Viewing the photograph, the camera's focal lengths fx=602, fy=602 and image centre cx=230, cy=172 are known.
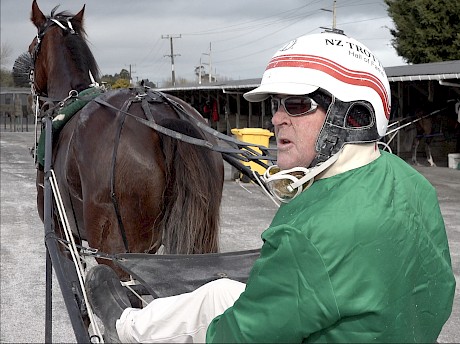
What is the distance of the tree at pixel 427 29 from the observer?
2477 cm

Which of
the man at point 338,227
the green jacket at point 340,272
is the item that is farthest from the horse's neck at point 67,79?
the green jacket at point 340,272

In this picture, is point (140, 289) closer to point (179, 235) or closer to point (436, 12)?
point (179, 235)

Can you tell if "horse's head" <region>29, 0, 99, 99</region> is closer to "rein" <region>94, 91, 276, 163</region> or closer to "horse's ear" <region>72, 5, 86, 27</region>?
"horse's ear" <region>72, 5, 86, 27</region>

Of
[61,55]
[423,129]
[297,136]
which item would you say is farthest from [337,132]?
[423,129]

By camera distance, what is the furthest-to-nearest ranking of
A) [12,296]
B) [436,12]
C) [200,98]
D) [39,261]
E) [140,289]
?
[200,98] → [436,12] → [39,261] → [12,296] → [140,289]

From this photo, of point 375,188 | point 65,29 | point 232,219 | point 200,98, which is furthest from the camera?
point 200,98

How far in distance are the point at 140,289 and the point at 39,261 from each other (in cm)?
372

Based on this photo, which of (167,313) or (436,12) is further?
(436,12)

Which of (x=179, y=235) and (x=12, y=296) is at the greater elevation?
(x=179, y=235)

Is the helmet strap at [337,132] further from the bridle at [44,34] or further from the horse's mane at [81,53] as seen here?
the horse's mane at [81,53]

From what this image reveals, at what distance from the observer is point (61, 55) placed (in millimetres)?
4938

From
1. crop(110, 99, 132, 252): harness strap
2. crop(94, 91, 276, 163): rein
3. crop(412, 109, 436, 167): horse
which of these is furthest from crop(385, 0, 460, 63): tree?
crop(110, 99, 132, 252): harness strap

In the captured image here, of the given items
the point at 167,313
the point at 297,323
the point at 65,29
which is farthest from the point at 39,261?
the point at 297,323

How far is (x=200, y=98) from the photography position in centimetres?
2930
